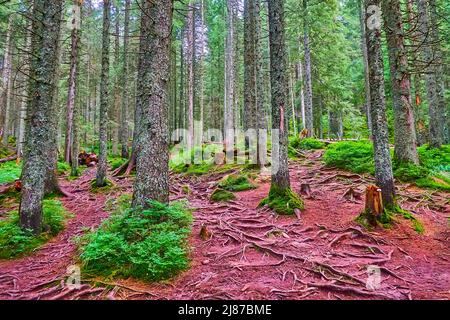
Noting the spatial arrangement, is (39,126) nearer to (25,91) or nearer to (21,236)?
(21,236)

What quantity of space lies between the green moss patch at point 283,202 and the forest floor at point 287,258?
0.82 ft

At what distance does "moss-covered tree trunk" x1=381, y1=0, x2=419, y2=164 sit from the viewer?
9.22 meters

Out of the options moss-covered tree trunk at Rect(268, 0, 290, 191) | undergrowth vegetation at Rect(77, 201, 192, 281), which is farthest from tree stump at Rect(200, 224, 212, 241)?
moss-covered tree trunk at Rect(268, 0, 290, 191)

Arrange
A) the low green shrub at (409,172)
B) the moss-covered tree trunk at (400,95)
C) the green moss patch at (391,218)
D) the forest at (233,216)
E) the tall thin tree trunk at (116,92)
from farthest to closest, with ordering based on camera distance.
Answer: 1. the tall thin tree trunk at (116,92)
2. the moss-covered tree trunk at (400,95)
3. the low green shrub at (409,172)
4. the green moss patch at (391,218)
5. the forest at (233,216)

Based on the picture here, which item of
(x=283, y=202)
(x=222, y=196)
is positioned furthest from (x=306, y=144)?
(x=283, y=202)

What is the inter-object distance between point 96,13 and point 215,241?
34385 mm

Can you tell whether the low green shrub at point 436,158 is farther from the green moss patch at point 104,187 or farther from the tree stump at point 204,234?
the green moss patch at point 104,187

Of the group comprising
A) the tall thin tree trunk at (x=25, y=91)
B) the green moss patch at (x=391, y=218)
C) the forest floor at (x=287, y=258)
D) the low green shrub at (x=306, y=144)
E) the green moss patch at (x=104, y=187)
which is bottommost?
the forest floor at (x=287, y=258)

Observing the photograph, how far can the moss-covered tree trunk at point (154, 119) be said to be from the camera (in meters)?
6.43

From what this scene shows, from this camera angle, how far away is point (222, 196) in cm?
943

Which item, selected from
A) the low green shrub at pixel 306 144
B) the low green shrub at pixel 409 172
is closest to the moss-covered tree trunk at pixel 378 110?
the low green shrub at pixel 409 172

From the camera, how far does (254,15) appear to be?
1298 centimetres

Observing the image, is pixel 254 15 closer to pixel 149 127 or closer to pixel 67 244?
pixel 149 127
